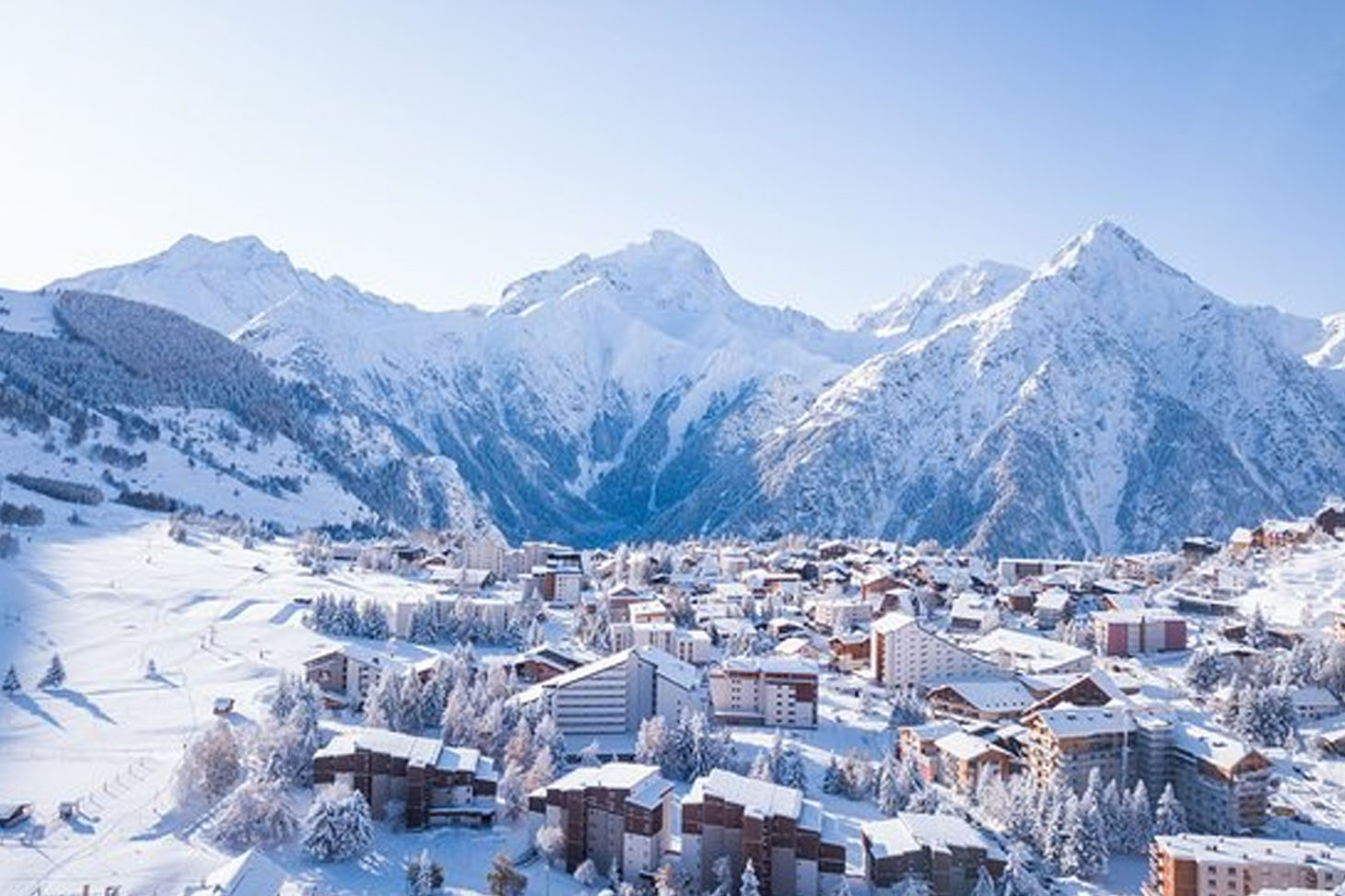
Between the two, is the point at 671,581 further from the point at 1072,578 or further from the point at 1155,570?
the point at 1155,570

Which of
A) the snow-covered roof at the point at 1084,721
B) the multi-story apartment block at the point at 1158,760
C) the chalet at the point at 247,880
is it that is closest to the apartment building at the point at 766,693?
the multi-story apartment block at the point at 1158,760

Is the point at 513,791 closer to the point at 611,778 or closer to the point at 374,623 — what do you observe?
the point at 611,778

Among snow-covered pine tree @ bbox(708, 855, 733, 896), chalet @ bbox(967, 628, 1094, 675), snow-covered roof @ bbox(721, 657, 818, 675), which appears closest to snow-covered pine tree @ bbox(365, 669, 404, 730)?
snow-covered pine tree @ bbox(708, 855, 733, 896)

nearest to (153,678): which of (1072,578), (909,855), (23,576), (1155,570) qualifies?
(23,576)

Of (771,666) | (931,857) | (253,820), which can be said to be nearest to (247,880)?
(253,820)

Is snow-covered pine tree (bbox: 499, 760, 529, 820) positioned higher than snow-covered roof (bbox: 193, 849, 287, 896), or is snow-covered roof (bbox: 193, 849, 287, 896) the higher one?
snow-covered roof (bbox: 193, 849, 287, 896)

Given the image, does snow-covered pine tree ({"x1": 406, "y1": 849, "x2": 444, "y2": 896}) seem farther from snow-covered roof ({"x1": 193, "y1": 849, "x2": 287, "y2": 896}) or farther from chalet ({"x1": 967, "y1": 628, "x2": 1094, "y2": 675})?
chalet ({"x1": 967, "y1": 628, "x2": 1094, "y2": 675})
